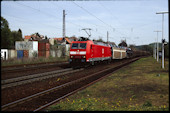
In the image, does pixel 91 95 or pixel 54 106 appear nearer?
pixel 54 106

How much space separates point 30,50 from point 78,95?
31740 millimetres

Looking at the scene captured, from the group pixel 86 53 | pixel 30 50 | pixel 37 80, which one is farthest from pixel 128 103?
pixel 30 50

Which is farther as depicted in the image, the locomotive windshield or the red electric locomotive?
the locomotive windshield

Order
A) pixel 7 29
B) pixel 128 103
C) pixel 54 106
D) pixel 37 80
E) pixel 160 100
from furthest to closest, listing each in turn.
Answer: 1. pixel 7 29
2. pixel 37 80
3. pixel 160 100
4. pixel 128 103
5. pixel 54 106

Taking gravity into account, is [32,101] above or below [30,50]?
below

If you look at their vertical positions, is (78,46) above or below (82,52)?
above

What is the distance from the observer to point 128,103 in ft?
22.2

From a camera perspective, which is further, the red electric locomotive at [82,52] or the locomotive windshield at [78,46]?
the locomotive windshield at [78,46]

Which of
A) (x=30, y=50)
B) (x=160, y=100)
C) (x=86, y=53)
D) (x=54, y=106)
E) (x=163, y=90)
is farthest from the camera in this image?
(x=30, y=50)

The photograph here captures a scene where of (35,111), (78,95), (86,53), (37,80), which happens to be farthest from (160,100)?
(86,53)

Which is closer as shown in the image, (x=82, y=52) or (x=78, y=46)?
(x=82, y=52)

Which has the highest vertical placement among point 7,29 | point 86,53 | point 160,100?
point 7,29

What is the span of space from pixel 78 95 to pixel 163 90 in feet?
14.3

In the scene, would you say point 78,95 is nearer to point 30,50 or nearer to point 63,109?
point 63,109
